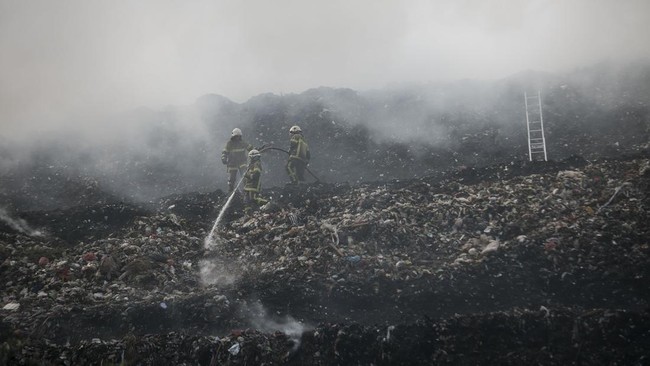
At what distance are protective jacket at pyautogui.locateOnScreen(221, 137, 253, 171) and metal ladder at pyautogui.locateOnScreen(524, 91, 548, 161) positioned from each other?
6.73m

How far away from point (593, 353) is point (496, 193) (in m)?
4.04

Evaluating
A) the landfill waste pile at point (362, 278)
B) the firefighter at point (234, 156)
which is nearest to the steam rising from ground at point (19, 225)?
the landfill waste pile at point (362, 278)

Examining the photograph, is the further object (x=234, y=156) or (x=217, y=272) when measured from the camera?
(x=234, y=156)

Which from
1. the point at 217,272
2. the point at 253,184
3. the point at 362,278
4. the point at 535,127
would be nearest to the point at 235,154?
the point at 253,184

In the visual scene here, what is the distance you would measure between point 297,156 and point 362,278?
196 inches

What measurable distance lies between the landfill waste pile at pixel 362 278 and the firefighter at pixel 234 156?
6.54 ft

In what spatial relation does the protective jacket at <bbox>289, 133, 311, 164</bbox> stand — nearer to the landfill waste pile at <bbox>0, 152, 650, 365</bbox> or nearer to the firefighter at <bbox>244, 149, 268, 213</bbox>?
the firefighter at <bbox>244, 149, 268, 213</bbox>

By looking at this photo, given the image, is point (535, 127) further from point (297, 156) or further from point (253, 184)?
point (253, 184)

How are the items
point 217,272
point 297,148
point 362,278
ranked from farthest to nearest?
point 297,148, point 217,272, point 362,278

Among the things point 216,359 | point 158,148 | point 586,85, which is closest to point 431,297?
point 216,359

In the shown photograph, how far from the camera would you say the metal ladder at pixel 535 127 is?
11383 mm

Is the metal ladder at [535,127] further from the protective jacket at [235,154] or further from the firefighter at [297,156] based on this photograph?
the protective jacket at [235,154]

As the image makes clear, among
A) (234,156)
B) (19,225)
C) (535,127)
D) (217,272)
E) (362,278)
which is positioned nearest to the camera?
(362,278)

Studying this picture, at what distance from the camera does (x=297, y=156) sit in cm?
1123
